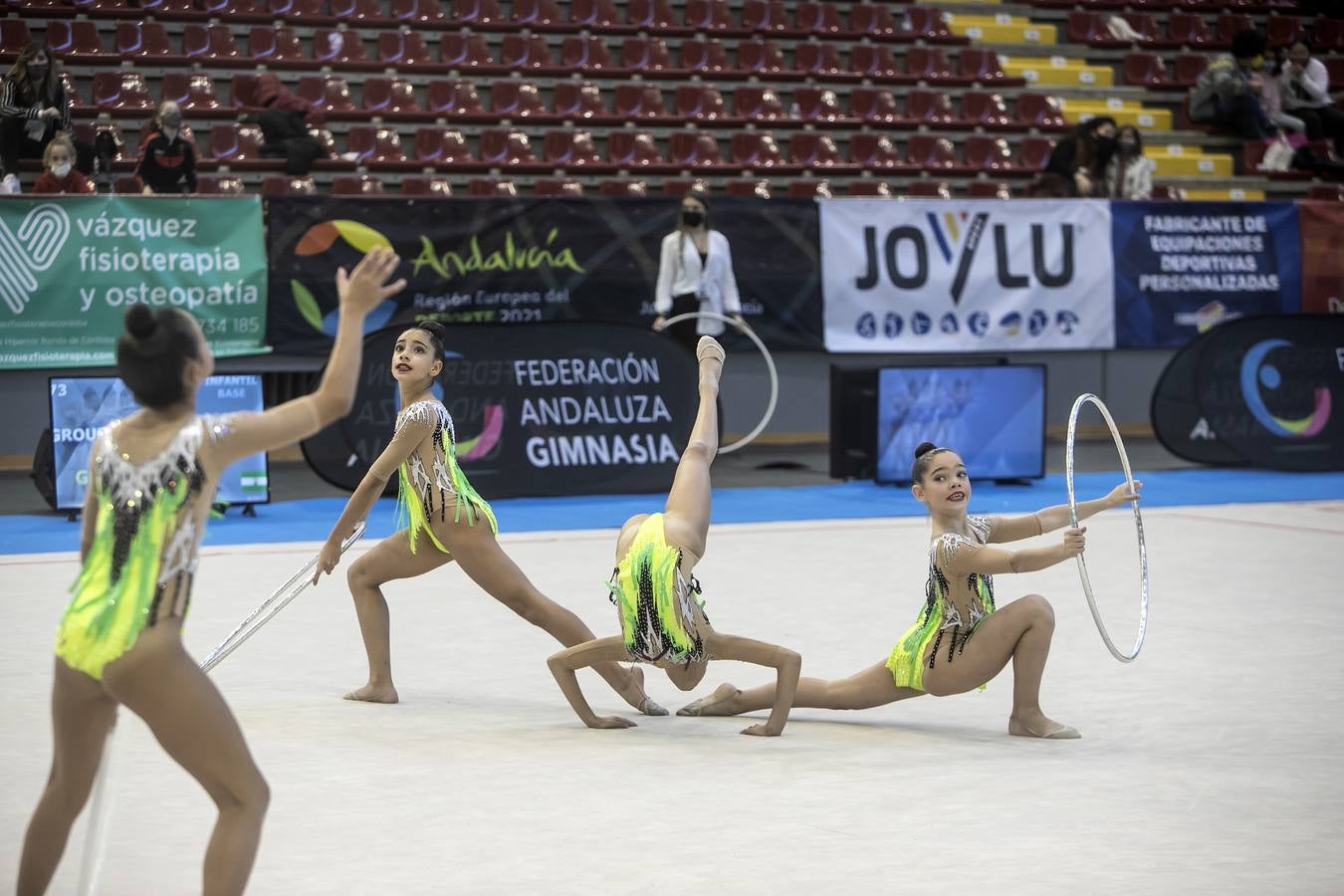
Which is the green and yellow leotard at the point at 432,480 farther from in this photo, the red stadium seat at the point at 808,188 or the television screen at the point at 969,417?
the red stadium seat at the point at 808,188

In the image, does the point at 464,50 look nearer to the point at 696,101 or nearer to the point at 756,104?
the point at 696,101

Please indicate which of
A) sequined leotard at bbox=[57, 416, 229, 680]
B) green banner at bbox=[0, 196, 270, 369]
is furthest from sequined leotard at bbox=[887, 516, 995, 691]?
green banner at bbox=[0, 196, 270, 369]

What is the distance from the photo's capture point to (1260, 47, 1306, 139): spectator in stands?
19.8 m

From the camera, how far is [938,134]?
18484 millimetres

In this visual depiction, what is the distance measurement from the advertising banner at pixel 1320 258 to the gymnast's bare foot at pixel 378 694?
1294 centimetres

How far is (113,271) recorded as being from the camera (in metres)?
12.9

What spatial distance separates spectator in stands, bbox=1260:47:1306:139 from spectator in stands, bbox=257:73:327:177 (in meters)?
11.8

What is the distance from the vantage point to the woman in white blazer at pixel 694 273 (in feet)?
44.0

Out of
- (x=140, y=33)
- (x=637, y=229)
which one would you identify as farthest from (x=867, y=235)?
(x=140, y=33)

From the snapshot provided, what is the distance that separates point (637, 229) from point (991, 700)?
8.93m

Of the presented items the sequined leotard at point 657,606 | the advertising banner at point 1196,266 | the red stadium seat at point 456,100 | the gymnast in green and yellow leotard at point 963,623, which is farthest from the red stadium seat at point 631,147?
the sequined leotard at point 657,606

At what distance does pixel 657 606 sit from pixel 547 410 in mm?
7011

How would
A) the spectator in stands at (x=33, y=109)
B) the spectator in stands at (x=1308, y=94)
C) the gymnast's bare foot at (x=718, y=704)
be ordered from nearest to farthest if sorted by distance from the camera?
the gymnast's bare foot at (x=718, y=704) → the spectator in stands at (x=33, y=109) → the spectator in stands at (x=1308, y=94)

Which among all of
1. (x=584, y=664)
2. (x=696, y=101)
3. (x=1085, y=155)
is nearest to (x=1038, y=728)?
(x=584, y=664)
